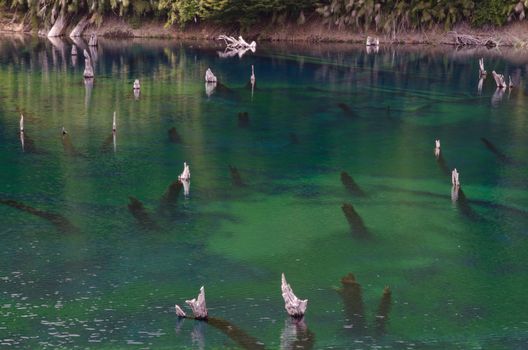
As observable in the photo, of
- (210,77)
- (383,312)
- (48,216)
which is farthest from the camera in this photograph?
(210,77)

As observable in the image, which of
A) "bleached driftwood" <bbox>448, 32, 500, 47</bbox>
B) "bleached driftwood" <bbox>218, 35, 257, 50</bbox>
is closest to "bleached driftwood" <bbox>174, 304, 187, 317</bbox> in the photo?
"bleached driftwood" <bbox>218, 35, 257, 50</bbox>

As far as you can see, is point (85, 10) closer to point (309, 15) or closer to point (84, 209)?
point (309, 15)

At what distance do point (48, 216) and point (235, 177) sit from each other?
23.4 ft

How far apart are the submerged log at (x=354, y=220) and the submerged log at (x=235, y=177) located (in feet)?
13.1

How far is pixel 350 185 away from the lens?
30.8 metres

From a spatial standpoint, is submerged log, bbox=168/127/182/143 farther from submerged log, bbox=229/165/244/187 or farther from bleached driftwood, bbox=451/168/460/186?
bleached driftwood, bbox=451/168/460/186

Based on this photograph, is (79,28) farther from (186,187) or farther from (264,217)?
(264,217)

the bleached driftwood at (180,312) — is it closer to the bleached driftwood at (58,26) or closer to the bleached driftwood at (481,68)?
the bleached driftwood at (481,68)

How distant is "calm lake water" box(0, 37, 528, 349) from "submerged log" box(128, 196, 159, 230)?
7.1 inches

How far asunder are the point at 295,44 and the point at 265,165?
44016mm

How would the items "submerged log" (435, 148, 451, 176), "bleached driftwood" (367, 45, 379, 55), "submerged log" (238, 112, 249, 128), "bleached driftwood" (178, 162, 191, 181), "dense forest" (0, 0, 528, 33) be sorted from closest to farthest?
"bleached driftwood" (178, 162, 191, 181) < "submerged log" (435, 148, 451, 176) < "submerged log" (238, 112, 249, 128) < "bleached driftwood" (367, 45, 379, 55) < "dense forest" (0, 0, 528, 33)

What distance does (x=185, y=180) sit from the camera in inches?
1207

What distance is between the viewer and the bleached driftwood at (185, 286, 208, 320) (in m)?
19.0

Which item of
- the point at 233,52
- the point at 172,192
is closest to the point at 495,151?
the point at 172,192
